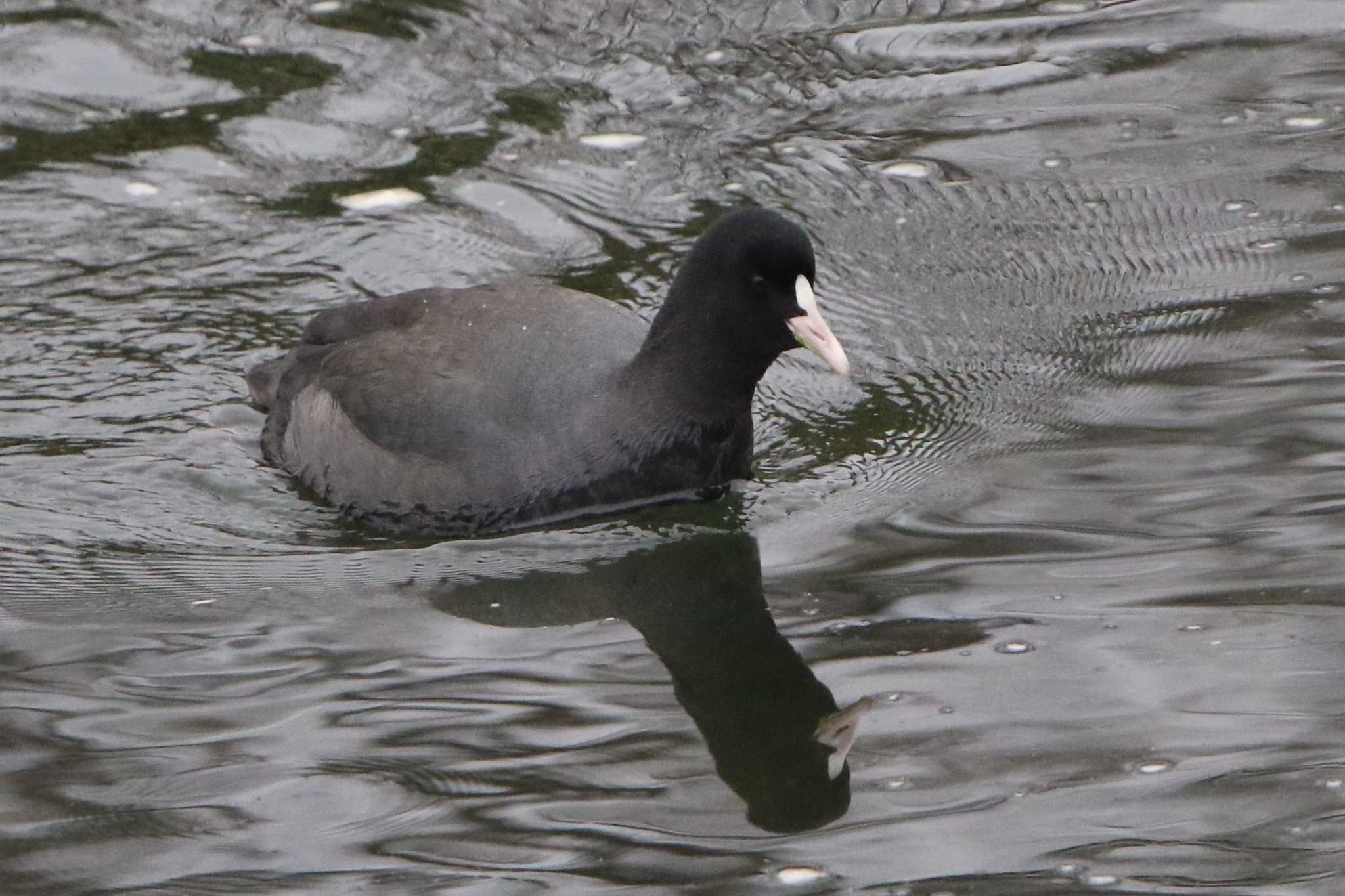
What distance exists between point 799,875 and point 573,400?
2.09 metres

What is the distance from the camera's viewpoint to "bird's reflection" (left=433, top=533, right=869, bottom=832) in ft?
14.1

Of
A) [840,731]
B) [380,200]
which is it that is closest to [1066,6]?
[380,200]

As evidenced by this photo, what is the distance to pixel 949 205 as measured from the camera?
7.47 m

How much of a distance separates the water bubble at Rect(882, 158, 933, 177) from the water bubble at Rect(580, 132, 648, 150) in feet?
3.50

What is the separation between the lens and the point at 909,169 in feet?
25.4

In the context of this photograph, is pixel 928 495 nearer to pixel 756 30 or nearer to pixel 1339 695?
pixel 1339 695

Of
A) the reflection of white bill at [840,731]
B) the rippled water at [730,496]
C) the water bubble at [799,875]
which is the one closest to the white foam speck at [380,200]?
the rippled water at [730,496]

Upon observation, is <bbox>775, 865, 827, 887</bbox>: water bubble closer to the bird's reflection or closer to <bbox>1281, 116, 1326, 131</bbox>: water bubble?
the bird's reflection

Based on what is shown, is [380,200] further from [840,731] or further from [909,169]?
[840,731]

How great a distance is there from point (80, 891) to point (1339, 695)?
111 inches

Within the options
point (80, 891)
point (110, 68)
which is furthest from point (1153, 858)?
point (110, 68)

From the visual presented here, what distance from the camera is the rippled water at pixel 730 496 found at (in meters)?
4.14

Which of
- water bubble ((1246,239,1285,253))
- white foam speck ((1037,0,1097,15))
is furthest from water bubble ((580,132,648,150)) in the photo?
water bubble ((1246,239,1285,253))

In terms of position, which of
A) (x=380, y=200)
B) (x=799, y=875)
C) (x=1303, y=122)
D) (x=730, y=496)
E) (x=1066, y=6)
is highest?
(x=1066, y=6)
